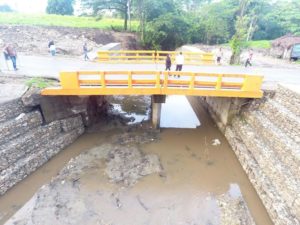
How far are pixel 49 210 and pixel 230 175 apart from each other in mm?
7728

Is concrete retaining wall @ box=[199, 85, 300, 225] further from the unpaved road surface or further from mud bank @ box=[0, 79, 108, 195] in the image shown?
mud bank @ box=[0, 79, 108, 195]

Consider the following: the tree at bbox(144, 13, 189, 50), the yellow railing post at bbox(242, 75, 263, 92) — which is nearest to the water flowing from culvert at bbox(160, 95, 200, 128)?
the yellow railing post at bbox(242, 75, 263, 92)

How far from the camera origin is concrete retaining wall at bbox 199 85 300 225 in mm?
7584

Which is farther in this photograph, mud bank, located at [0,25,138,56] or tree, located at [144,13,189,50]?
tree, located at [144,13,189,50]

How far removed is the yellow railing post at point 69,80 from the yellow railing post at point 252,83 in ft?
26.4

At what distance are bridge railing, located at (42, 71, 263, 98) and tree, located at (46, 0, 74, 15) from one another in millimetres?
38903

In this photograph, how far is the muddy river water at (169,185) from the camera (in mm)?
8047

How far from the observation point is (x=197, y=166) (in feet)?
35.2

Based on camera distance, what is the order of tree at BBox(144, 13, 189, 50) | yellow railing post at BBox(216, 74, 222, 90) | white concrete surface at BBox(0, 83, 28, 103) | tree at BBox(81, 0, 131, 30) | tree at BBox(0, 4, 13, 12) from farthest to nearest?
tree at BBox(0, 4, 13, 12) < tree at BBox(81, 0, 131, 30) < tree at BBox(144, 13, 189, 50) < yellow railing post at BBox(216, 74, 222, 90) < white concrete surface at BBox(0, 83, 28, 103)

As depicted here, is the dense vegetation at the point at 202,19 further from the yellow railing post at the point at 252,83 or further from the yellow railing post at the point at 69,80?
the yellow railing post at the point at 69,80

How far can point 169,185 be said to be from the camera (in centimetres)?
948

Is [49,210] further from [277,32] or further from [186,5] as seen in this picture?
[186,5]

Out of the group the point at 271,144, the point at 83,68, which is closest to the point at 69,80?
the point at 83,68

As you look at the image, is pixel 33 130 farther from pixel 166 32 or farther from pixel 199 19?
pixel 199 19
